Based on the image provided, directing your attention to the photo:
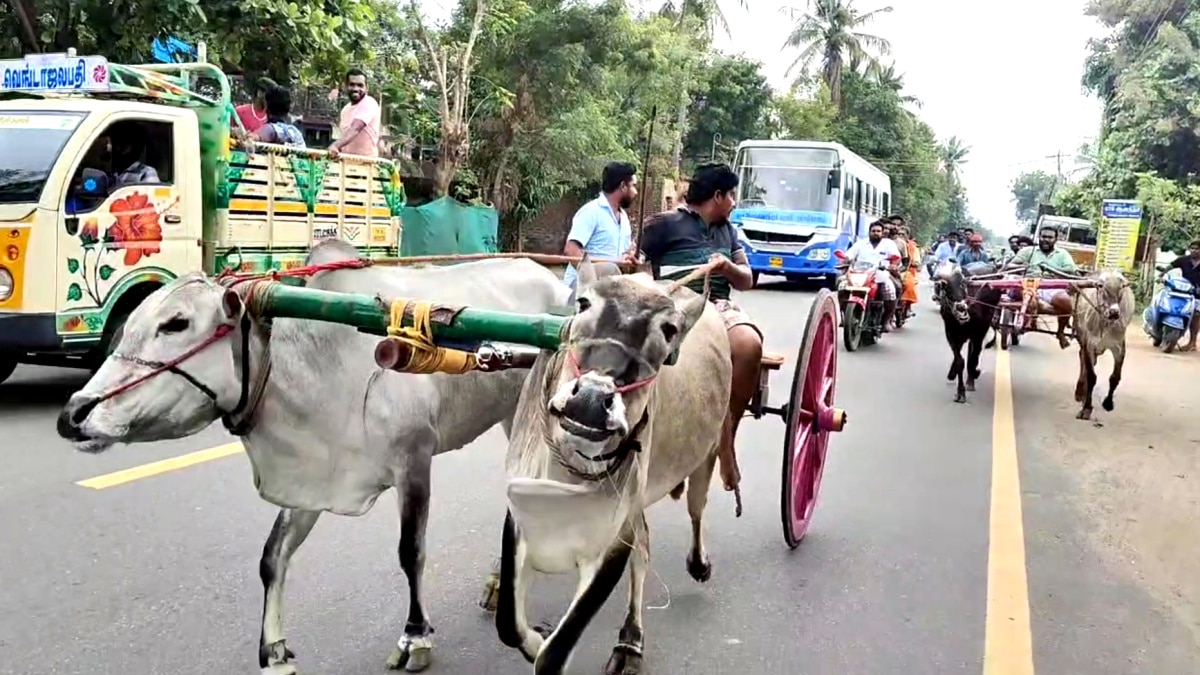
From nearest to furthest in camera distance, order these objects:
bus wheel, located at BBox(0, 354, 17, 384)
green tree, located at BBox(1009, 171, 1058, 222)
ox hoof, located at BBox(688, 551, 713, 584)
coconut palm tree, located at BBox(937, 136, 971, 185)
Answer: ox hoof, located at BBox(688, 551, 713, 584)
bus wheel, located at BBox(0, 354, 17, 384)
coconut palm tree, located at BBox(937, 136, 971, 185)
green tree, located at BBox(1009, 171, 1058, 222)

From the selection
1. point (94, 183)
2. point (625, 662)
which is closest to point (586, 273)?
point (625, 662)

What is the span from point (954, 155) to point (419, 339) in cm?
8048

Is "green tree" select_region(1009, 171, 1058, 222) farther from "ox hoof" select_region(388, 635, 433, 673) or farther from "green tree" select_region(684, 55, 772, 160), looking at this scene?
"ox hoof" select_region(388, 635, 433, 673)

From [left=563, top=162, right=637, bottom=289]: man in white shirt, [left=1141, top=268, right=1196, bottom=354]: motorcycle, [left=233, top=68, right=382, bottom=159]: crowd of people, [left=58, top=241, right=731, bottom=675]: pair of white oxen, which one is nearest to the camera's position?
[left=58, top=241, right=731, bottom=675]: pair of white oxen

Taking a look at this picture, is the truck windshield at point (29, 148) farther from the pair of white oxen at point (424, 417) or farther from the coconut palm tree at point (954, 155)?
the coconut palm tree at point (954, 155)

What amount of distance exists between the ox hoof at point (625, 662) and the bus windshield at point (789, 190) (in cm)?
1850

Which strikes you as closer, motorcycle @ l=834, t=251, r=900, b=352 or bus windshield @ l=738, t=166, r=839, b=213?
motorcycle @ l=834, t=251, r=900, b=352

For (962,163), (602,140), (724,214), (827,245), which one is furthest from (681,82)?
(962,163)

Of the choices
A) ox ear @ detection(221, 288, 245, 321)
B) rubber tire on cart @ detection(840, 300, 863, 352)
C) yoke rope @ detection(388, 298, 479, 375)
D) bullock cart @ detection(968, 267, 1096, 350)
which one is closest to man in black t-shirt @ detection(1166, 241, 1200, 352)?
rubber tire on cart @ detection(840, 300, 863, 352)

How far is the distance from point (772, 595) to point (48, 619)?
2962mm

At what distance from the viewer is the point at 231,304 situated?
10.3 ft

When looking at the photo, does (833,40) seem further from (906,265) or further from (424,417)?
(424,417)

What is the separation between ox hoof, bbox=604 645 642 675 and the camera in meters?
3.69

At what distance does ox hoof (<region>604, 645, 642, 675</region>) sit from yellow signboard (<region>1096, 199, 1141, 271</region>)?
73.8 ft
